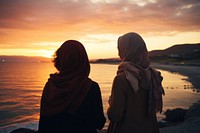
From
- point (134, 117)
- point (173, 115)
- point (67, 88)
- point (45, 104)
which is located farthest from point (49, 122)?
point (173, 115)

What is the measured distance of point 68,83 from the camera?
2.50 meters

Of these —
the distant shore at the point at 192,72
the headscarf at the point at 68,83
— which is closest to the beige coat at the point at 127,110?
the headscarf at the point at 68,83

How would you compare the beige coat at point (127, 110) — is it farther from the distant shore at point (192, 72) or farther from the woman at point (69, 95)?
the distant shore at point (192, 72)

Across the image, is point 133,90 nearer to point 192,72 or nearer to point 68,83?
point 68,83

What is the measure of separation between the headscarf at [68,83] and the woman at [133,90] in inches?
18.2

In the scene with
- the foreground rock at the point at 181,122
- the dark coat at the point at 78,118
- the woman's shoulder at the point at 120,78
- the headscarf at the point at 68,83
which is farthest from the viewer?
the foreground rock at the point at 181,122

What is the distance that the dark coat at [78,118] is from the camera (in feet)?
8.57

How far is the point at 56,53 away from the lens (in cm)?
266

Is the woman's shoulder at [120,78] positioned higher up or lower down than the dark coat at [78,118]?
higher up

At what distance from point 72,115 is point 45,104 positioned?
0.31 metres

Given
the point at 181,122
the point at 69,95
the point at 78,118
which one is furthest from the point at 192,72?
the point at 69,95

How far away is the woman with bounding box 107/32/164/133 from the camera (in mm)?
2834

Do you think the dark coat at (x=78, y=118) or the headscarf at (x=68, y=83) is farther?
the dark coat at (x=78, y=118)

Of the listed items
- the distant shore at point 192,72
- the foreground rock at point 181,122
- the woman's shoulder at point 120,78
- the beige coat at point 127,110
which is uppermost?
the woman's shoulder at point 120,78
